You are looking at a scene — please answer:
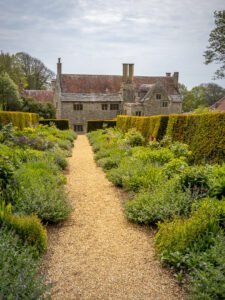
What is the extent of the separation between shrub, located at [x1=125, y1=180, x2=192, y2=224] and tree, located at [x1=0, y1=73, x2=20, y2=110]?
28.1 m

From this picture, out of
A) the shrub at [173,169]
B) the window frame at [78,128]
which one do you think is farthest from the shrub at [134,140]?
the window frame at [78,128]

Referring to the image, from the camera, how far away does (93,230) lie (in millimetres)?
4973

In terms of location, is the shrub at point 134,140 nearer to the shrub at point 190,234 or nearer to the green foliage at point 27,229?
the shrub at point 190,234

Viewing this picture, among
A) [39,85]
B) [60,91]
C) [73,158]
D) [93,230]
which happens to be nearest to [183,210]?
[93,230]

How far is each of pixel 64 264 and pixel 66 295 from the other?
27.5 inches

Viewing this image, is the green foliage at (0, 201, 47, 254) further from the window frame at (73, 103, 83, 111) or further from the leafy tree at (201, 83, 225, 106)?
the leafy tree at (201, 83, 225, 106)

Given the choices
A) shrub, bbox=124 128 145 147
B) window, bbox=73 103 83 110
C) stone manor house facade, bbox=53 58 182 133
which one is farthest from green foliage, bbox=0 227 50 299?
window, bbox=73 103 83 110

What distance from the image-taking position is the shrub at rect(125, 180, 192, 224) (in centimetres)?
484

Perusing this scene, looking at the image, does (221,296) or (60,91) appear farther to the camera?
(60,91)

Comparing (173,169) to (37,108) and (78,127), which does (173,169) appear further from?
(78,127)

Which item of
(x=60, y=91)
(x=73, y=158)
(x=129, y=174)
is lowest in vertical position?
(x=73, y=158)

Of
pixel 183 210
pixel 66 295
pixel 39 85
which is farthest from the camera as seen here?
pixel 39 85

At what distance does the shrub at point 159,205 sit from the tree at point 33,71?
159ft

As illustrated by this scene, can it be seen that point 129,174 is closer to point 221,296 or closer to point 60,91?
point 221,296
